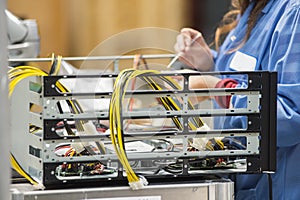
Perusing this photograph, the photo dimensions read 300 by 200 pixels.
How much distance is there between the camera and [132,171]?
1.11m

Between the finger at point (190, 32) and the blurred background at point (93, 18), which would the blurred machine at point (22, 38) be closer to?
the finger at point (190, 32)

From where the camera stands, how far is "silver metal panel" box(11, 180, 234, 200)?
3.57ft

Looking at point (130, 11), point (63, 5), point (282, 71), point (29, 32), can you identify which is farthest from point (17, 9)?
point (282, 71)

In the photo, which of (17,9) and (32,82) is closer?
(32,82)

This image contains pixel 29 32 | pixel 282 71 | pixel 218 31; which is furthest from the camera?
pixel 29 32

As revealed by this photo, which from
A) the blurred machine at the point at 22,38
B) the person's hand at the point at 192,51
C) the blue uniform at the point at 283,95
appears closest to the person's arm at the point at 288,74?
the blue uniform at the point at 283,95

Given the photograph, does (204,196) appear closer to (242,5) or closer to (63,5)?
(242,5)

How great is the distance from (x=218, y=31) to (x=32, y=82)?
0.85m

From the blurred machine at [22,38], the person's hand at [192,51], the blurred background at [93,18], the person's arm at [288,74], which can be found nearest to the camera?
the person's arm at [288,74]

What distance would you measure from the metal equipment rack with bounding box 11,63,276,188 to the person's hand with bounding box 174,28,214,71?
0.53 metres

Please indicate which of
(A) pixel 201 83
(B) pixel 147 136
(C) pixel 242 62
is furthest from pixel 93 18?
(B) pixel 147 136

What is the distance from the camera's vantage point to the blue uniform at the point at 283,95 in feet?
4.31

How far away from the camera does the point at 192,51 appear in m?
1.70

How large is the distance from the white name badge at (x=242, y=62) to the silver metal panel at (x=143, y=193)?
427 millimetres
